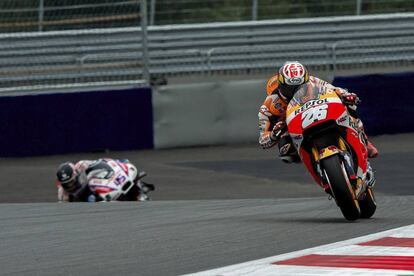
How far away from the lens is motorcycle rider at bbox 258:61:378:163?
9109 mm

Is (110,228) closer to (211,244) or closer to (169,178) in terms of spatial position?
(211,244)

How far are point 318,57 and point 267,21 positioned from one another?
1321 millimetres

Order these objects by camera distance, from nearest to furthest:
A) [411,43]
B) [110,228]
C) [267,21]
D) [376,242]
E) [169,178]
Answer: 1. [376,242]
2. [110,228]
3. [169,178]
4. [411,43]
5. [267,21]

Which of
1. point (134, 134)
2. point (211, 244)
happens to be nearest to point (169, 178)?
point (134, 134)

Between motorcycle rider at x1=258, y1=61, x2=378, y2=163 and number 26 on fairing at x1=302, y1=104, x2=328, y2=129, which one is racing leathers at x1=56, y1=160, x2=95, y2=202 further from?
number 26 on fairing at x1=302, y1=104, x2=328, y2=129

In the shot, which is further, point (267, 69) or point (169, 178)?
point (267, 69)

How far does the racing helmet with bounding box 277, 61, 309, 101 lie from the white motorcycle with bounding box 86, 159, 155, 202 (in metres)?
4.03

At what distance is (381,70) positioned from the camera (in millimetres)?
19047

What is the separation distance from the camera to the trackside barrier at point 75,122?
54.9 feet

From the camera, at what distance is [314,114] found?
8812 mm

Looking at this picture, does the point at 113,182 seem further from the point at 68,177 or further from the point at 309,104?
the point at 309,104

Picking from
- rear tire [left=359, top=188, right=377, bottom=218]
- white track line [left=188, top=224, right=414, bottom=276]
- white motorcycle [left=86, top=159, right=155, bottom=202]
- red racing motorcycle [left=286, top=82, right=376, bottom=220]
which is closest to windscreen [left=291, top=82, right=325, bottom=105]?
red racing motorcycle [left=286, top=82, right=376, bottom=220]

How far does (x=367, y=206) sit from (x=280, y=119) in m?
0.98

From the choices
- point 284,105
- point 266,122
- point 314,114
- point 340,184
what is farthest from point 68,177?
point 340,184
